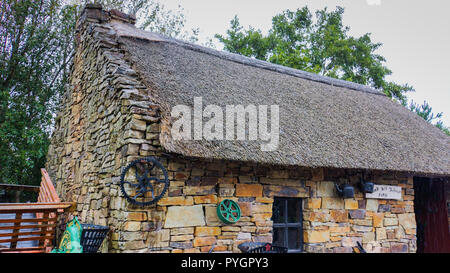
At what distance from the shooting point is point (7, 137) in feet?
30.5

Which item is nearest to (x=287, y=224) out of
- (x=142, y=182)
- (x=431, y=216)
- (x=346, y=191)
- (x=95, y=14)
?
(x=346, y=191)

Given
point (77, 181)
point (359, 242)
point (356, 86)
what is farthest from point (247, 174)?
point (356, 86)

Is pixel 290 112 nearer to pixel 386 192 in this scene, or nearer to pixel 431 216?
pixel 386 192

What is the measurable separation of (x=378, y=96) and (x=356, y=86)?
2.45ft

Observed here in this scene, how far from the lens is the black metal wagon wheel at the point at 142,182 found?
4.23 m

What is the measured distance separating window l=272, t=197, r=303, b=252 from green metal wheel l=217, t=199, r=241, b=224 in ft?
3.02

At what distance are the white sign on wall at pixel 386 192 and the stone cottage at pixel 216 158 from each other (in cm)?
3

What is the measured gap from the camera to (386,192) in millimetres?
6367

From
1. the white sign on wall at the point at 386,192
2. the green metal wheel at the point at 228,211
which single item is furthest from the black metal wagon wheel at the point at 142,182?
the white sign on wall at the point at 386,192

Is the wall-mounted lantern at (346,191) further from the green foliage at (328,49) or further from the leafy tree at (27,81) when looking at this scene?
the green foliage at (328,49)

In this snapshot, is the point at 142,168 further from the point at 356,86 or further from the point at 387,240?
the point at 356,86

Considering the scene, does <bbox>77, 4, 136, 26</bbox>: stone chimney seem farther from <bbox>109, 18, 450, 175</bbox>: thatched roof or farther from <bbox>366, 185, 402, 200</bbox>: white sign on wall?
<bbox>366, 185, 402, 200</bbox>: white sign on wall

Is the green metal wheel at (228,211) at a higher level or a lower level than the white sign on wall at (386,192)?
lower
